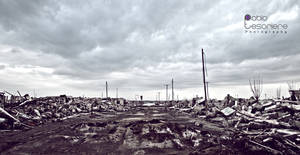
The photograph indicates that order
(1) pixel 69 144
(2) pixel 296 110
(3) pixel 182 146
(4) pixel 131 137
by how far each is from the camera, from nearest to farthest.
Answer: (3) pixel 182 146, (1) pixel 69 144, (4) pixel 131 137, (2) pixel 296 110

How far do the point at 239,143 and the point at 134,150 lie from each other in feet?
13.5

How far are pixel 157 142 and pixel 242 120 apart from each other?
8324mm

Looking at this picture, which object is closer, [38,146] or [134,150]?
[134,150]

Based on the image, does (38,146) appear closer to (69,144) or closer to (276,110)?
(69,144)

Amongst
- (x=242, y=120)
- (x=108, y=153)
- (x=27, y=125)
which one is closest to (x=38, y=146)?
(x=108, y=153)

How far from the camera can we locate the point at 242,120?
1298 centimetres

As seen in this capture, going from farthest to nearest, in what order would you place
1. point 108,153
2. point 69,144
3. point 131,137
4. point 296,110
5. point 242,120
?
point 242,120
point 296,110
point 131,137
point 69,144
point 108,153

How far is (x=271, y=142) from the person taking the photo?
22.0 ft

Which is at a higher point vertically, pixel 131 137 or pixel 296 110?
pixel 296 110

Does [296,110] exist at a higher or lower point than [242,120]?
higher

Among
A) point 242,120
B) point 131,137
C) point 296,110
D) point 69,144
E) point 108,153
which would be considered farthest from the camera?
point 242,120

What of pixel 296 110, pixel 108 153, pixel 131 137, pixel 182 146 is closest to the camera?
pixel 108 153

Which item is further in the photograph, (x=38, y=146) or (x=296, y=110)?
(x=296, y=110)

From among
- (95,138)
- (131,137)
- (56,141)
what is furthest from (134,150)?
(56,141)
